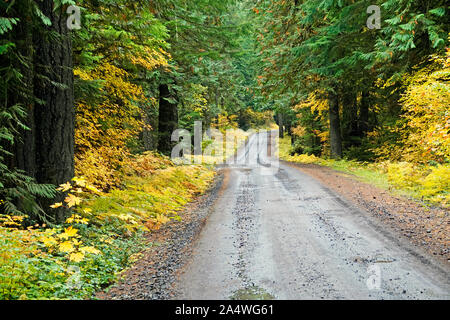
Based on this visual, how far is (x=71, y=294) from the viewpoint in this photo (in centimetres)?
407

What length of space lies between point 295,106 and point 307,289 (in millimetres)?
20444

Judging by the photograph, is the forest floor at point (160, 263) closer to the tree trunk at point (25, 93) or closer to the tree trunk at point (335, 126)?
the tree trunk at point (25, 93)

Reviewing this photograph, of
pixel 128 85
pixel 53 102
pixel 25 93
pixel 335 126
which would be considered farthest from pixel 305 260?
pixel 335 126

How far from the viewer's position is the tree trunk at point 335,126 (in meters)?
20.0

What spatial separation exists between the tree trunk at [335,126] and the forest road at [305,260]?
12690mm

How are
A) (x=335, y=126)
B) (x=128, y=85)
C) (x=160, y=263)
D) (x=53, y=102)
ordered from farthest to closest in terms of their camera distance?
(x=335, y=126) < (x=128, y=85) < (x=53, y=102) < (x=160, y=263)

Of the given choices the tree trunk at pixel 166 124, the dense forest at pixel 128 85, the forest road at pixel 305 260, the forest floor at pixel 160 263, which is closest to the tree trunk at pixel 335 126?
the dense forest at pixel 128 85

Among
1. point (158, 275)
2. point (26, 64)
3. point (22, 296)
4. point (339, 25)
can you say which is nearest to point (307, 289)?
point (158, 275)

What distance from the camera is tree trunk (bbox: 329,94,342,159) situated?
20.0m

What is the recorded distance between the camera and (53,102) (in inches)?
237

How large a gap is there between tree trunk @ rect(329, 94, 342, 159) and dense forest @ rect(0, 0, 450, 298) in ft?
5.01

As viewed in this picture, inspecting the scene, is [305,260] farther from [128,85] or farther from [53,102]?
[128,85]

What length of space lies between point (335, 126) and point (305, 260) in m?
16.9
